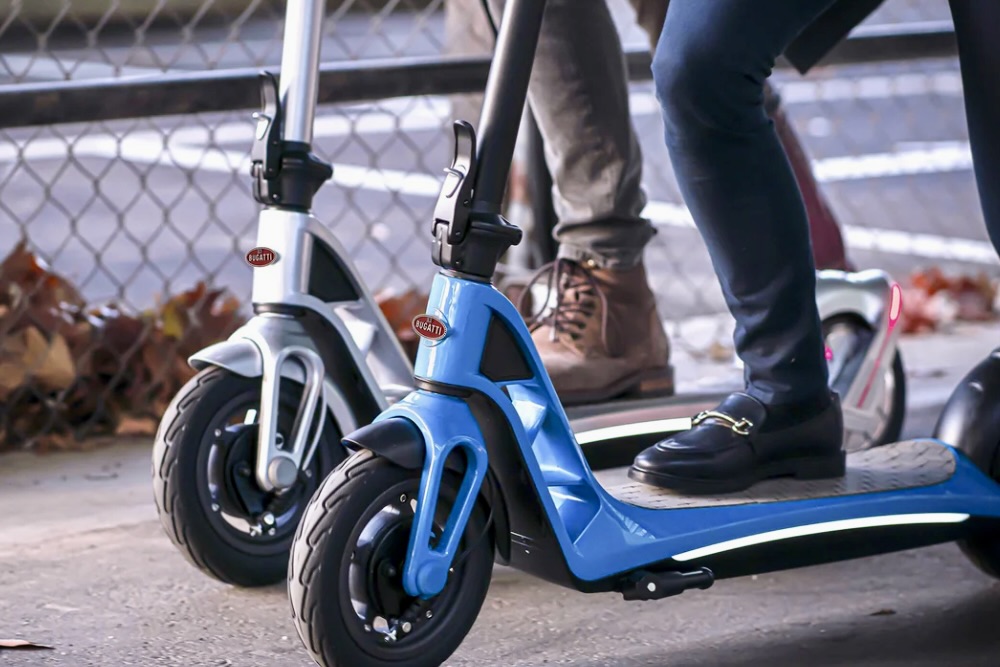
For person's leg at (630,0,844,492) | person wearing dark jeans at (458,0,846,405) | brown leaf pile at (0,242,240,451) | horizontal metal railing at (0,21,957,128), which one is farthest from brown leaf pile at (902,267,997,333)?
person's leg at (630,0,844,492)

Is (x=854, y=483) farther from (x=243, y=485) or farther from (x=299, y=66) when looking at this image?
(x=299, y=66)

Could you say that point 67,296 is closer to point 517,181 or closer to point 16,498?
point 16,498

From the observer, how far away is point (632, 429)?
8.46 ft

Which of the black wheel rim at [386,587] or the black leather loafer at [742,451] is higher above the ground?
the black leather loafer at [742,451]

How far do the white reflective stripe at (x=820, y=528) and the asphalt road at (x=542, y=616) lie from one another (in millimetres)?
177

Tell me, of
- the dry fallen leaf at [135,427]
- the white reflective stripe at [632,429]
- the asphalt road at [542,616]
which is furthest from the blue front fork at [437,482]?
the dry fallen leaf at [135,427]

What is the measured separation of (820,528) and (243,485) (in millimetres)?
878

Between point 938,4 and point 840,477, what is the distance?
9.76 metres

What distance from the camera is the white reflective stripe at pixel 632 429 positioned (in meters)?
2.54

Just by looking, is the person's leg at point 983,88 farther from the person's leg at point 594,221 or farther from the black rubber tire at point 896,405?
the black rubber tire at point 896,405

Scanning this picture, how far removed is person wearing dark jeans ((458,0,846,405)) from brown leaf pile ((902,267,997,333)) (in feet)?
6.92

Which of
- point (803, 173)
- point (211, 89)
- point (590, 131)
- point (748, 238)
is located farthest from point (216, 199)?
point (748, 238)

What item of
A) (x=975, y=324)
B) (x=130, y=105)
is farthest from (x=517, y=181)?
(x=130, y=105)

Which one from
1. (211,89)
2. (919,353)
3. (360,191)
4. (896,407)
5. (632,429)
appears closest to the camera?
(632,429)
